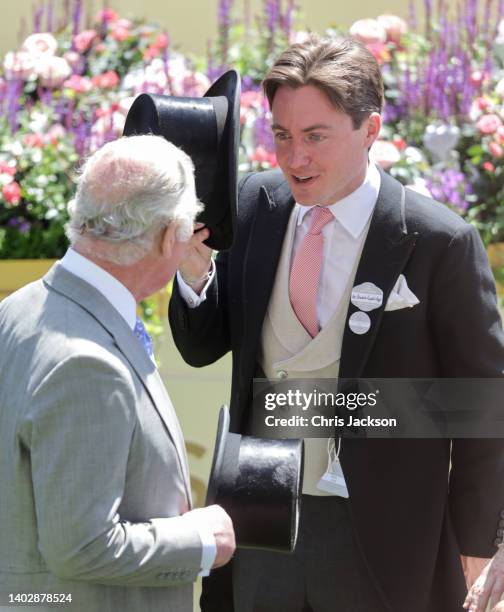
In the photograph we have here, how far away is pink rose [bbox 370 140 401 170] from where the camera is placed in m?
4.11

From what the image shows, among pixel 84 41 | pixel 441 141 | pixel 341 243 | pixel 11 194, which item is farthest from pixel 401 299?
pixel 84 41

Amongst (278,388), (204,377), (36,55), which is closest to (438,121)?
(204,377)

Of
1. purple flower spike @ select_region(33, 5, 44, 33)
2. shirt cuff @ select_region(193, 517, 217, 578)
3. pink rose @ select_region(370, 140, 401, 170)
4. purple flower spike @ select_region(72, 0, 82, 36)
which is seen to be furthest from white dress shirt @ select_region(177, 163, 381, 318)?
purple flower spike @ select_region(33, 5, 44, 33)

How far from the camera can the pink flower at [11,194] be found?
4184 mm

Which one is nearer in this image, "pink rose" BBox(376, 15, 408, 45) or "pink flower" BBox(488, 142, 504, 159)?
"pink flower" BBox(488, 142, 504, 159)

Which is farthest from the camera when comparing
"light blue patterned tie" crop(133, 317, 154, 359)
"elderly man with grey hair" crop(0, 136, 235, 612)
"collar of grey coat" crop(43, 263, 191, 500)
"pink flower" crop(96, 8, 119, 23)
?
"pink flower" crop(96, 8, 119, 23)

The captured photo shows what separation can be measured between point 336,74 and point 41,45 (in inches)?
101

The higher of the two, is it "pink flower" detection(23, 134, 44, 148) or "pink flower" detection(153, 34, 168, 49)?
"pink flower" detection(153, 34, 168, 49)

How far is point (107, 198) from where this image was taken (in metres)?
1.99

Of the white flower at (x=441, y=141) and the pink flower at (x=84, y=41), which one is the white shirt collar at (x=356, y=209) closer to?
the white flower at (x=441, y=141)

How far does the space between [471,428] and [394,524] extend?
0.94 feet

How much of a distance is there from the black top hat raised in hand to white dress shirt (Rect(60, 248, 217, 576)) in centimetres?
58

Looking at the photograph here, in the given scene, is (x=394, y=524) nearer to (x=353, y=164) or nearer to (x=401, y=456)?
(x=401, y=456)

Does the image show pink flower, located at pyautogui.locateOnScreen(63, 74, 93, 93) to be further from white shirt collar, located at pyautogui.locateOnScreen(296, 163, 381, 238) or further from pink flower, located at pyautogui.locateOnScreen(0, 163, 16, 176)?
white shirt collar, located at pyautogui.locateOnScreen(296, 163, 381, 238)
